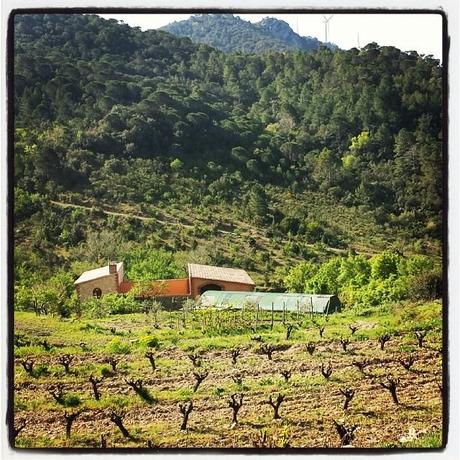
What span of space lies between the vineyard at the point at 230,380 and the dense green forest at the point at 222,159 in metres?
0.40

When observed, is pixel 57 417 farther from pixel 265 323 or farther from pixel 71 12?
pixel 71 12

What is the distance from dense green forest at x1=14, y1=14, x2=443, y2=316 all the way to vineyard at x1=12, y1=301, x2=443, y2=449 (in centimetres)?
40

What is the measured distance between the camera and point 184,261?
6.50 meters

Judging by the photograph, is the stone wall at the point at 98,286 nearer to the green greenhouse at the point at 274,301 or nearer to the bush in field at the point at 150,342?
the bush in field at the point at 150,342

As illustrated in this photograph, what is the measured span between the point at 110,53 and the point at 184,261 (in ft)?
6.49

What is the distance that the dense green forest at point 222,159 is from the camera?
6.45 metres

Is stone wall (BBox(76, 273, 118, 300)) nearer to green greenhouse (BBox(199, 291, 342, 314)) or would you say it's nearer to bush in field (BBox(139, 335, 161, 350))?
bush in field (BBox(139, 335, 161, 350))

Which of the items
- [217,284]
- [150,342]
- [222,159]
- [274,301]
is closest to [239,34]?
[222,159]

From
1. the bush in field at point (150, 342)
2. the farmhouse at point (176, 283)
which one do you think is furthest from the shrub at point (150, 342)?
the farmhouse at point (176, 283)

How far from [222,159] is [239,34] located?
1.10 metres

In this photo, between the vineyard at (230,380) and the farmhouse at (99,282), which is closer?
the vineyard at (230,380)

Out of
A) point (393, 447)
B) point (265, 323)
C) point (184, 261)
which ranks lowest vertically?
point (393, 447)

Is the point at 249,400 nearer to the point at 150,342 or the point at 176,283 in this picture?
the point at 150,342

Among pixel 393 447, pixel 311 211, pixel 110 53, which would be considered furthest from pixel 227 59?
pixel 393 447
